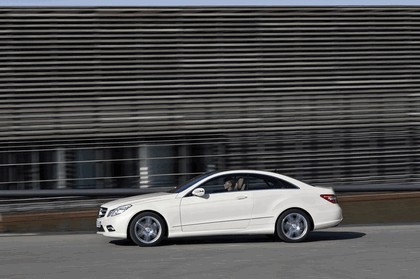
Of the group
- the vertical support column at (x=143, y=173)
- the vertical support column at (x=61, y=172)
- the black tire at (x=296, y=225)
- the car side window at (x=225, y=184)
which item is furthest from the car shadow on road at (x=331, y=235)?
the vertical support column at (x=61, y=172)

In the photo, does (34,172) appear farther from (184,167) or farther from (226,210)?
(226,210)

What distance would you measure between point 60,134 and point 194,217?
864 centimetres

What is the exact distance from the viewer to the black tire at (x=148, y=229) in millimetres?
16625

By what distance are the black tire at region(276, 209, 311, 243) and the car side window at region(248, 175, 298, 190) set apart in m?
0.48

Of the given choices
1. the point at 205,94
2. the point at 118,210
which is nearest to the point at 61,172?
the point at 205,94

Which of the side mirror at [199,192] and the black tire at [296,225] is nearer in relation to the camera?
the side mirror at [199,192]

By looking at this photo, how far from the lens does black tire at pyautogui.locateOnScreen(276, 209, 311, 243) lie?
17.1m

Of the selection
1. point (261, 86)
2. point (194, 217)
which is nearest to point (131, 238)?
point (194, 217)

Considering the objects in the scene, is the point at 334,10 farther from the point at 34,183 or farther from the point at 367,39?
the point at 34,183

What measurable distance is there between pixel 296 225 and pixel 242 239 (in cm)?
139

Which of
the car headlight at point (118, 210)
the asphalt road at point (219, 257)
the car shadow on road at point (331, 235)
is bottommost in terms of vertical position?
the asphalt road at point (219, 257)

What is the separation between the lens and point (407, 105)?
27.3m

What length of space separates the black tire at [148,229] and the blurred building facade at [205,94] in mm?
7936

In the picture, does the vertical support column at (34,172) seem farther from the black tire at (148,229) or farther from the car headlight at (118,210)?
the black tire at (148,229)
